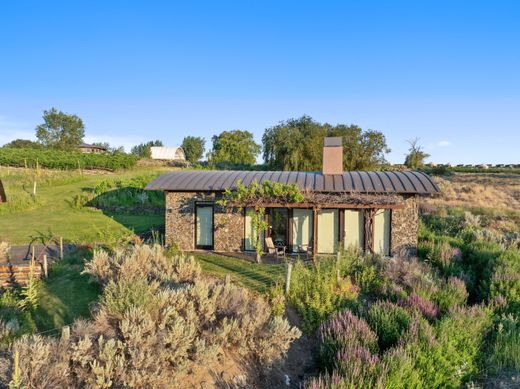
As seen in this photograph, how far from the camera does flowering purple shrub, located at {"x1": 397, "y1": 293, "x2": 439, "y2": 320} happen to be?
771 cm

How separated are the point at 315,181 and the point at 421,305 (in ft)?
22.5

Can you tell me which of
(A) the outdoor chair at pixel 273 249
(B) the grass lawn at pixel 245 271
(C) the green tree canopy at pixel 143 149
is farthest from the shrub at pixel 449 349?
(C) the green tree canopy at pixel 143 149

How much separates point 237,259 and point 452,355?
7650 mm

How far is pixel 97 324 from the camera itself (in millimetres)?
6285

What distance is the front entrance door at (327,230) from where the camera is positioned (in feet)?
44.9

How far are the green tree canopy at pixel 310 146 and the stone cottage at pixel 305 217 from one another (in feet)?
60.2

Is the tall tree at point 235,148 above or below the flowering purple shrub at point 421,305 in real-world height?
above

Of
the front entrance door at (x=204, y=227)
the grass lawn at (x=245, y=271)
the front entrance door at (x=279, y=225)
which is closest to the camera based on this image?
the grass lawn at (x=245, y=271)

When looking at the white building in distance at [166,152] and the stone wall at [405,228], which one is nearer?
the stone wall at [405,228]

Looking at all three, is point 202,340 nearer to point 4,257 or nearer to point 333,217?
point 333,217

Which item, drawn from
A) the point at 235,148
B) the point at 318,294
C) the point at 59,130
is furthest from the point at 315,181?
the point at 59,130

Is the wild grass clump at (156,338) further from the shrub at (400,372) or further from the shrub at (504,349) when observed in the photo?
the shrub at (504,349)

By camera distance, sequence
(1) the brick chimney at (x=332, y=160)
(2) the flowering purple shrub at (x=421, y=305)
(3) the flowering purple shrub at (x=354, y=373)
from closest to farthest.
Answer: (3) the flowering purple shrub at (x=354, y=373) < (2) the flowering purple shrub at (x=421, y=305) < (1) the brick chimney at (x=332, y=160)

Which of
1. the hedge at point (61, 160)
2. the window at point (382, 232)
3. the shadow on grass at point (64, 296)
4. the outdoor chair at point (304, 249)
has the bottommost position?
the shadow on grass at point (64, 296)
